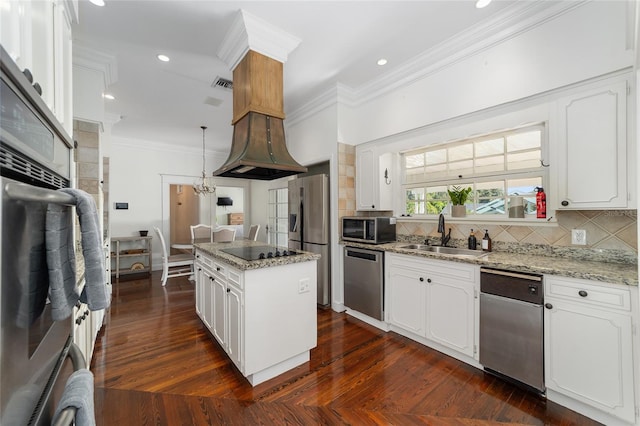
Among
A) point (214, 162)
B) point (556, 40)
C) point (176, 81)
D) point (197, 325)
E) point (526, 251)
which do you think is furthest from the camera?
point (214, 162)

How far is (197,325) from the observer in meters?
2.95

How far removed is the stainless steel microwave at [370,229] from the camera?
9.76 feet

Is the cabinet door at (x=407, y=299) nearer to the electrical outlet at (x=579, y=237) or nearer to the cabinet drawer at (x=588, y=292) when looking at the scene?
the cabinet drawer at (x=588, y=292)

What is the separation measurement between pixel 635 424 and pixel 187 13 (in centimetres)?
400

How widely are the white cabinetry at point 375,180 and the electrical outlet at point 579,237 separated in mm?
1678

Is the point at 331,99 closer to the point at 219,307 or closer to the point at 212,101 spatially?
the point at 212,101

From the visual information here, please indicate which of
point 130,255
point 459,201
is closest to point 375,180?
point 459,201

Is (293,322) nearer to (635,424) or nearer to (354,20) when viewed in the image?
(635,424)

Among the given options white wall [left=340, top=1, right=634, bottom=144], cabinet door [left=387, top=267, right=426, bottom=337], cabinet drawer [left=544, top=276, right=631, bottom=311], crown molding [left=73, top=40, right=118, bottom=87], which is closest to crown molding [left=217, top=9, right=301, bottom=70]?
crown molding [left=73, top=40, right=118, bottom=87]

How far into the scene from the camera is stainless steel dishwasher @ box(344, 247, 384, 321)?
2.83 meters

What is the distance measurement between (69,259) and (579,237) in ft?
9.68

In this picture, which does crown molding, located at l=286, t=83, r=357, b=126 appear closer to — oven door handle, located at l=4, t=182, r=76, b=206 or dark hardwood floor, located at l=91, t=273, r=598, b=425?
dark hardwood floor, located at l=91, t=273, r=598, b=425

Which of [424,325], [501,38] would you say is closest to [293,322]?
[424,325]

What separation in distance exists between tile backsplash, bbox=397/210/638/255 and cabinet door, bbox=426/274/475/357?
2.23 feet
